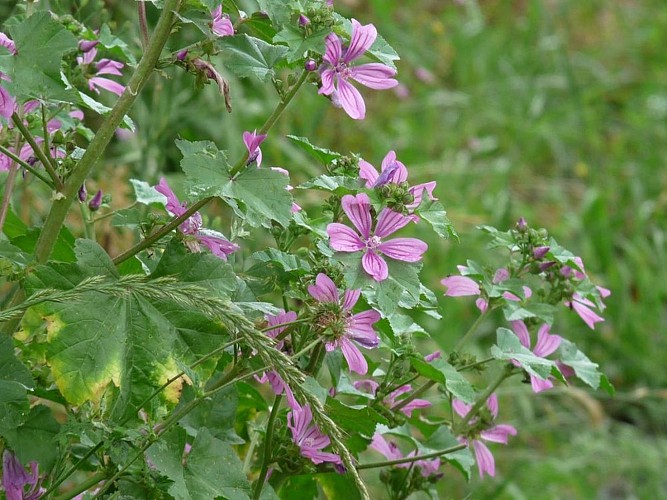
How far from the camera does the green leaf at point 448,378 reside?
3.95ft

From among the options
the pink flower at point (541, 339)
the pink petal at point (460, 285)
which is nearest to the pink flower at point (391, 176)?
the pink petal at point (460, 285)

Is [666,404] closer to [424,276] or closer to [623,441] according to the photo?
[623,441]

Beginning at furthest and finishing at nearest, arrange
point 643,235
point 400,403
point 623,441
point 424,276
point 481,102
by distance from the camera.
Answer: point 481,102, point 643,235, point 424,276, point 623,441, point 400,403

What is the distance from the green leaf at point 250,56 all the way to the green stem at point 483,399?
1.70 feet

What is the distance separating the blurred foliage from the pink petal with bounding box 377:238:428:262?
1277mm

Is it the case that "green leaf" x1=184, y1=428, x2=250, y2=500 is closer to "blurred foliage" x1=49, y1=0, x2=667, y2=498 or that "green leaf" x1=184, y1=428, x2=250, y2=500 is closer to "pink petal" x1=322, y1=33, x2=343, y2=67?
"pink petal" x1=322, y1=33, x2=343, y2=67

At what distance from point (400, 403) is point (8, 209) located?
22.4 inches

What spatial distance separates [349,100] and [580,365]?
1.62 feet

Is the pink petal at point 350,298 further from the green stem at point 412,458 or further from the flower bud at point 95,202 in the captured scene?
the flower bud at point 95,202

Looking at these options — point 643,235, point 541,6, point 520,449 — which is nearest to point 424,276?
point 520,449

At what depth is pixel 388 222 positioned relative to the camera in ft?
3.64

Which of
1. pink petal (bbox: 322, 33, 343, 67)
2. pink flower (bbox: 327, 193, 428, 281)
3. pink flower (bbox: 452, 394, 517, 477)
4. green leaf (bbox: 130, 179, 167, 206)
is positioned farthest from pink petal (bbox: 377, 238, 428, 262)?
pink flower (bbox: 452, 394, 517, 477)

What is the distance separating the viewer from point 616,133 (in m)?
5.13

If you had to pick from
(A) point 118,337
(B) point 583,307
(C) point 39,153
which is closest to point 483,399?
(B) point 583,307
